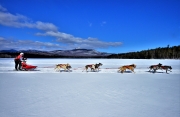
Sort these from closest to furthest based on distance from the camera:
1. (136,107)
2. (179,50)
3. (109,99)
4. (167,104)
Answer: (136,107)
(167,104)
(109,99)
(179,50)

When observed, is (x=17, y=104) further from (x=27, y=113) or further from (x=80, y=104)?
(x=80, y=104)

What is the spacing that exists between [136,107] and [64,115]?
1697 mm

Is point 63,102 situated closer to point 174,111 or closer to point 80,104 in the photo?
point 80,104

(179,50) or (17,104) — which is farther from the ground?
(179,50)

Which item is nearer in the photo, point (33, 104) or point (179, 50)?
point (33, 104)

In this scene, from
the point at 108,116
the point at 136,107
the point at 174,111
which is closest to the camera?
the point at 108,116

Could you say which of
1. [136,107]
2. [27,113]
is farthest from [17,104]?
[136,107]

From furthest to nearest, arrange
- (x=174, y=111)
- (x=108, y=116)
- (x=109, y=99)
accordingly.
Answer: (x=109, y=99) → (x=174, y=111) → (x=108, y=116)

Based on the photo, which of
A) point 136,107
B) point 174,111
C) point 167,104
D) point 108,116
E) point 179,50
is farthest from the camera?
point 179,50

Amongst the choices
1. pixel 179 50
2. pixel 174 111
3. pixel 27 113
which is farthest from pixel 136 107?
pixel 179 50

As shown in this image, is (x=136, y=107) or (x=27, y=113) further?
(x=136, y=107)

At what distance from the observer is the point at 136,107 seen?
13.0 ft

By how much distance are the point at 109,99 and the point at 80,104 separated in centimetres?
93

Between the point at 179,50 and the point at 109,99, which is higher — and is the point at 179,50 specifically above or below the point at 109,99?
above
